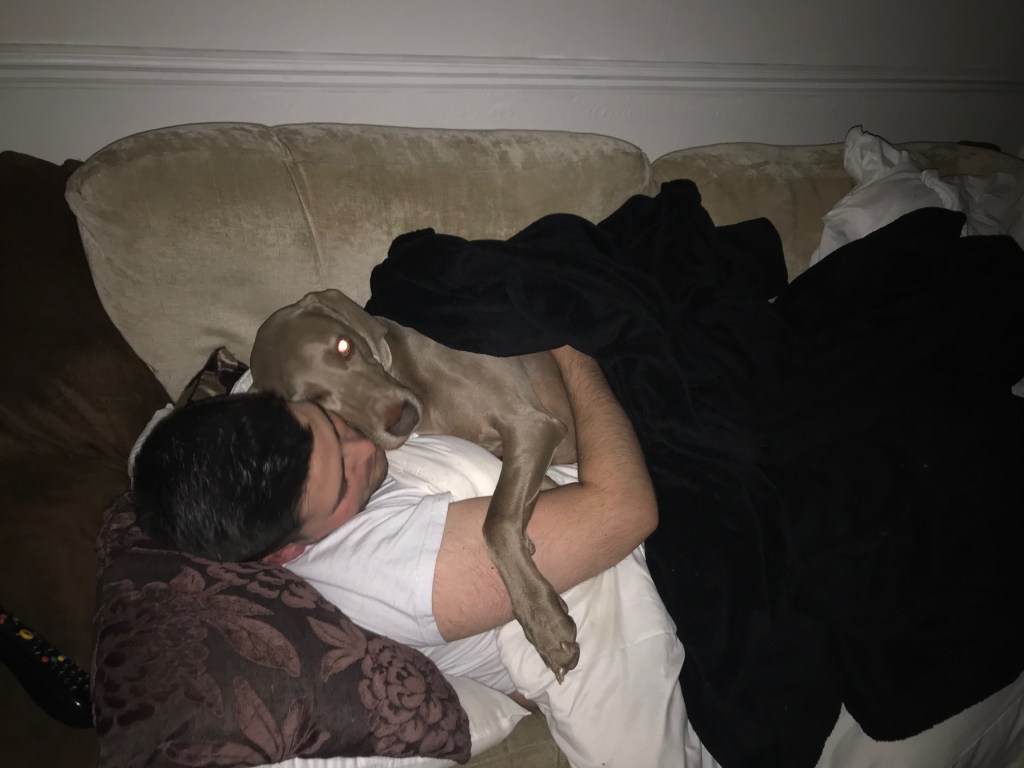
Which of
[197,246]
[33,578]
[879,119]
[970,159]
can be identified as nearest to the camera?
[33,578]

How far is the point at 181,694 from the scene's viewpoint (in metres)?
0.97

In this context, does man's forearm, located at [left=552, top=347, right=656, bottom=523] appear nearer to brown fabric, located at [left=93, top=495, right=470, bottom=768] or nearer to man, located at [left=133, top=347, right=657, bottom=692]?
man, located at [left=133, top=347, right=657, bottom=692]

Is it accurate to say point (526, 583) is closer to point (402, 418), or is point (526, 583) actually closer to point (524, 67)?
point (402, 418)

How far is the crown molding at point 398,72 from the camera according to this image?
1745mm

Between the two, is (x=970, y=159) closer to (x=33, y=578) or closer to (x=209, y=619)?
(x=209, y=619)

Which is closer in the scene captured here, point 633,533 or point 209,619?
point 209,619

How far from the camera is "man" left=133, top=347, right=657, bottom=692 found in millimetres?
1074

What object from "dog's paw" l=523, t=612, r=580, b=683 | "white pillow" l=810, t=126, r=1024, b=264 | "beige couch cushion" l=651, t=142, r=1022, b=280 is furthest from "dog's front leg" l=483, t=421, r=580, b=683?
"white pillow" l=810, t=126, r=1024, b=264

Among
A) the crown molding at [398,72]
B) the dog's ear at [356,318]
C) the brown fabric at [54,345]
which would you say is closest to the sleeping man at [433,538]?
the dog's ear at [356,318]

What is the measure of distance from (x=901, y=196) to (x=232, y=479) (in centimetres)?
202

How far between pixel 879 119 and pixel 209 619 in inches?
135

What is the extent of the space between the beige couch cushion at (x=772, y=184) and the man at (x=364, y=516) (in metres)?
1.12

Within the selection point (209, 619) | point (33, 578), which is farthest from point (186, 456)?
point (33, 578)

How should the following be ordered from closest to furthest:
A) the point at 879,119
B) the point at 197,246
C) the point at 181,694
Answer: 1. the point at 181,694
2. the point at 197,246
3. the point at 879,119
